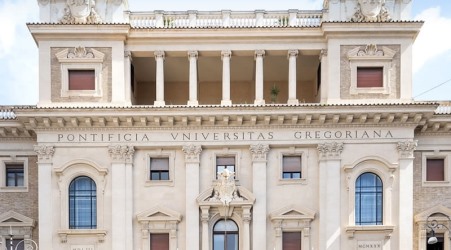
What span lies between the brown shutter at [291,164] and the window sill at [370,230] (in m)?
3.88

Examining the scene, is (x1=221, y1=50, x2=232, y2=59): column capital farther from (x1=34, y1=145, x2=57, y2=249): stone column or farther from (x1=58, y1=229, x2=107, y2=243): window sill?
(x1=58, y1=229, x2=107, y2=243): window sill

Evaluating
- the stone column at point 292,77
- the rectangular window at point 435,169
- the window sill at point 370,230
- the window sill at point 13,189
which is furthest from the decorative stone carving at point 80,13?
the rectangular window at point 435,169

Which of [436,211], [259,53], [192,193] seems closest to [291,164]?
[192,193]

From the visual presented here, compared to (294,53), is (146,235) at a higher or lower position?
lower

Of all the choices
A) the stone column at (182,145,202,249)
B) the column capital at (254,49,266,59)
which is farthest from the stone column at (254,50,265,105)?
the stone column at (182,145,202,249)

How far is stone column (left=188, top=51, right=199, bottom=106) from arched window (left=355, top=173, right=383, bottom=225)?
9.11m

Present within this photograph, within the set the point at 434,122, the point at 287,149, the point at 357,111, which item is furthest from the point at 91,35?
the point at 434,122

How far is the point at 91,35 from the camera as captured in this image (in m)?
32.5

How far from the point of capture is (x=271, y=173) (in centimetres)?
3266

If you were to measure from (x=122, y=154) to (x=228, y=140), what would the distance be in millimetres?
5292

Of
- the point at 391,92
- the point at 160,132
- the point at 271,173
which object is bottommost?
the point at 271,173

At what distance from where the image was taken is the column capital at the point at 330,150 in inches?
1266

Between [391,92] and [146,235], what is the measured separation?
14.1 meters

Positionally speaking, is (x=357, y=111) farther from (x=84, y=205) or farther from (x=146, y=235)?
(x=84, y=205)
